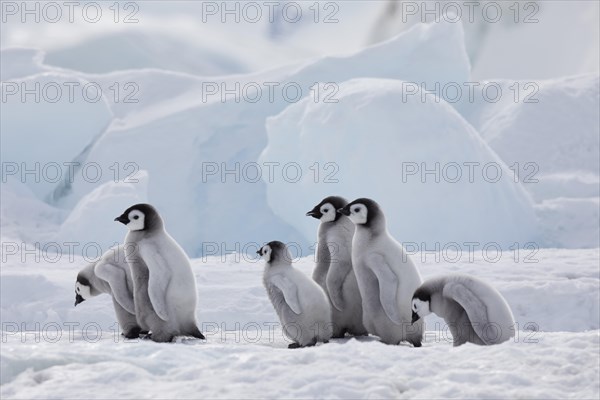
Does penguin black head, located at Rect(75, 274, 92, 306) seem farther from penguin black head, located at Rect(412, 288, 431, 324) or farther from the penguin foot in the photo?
penguin black head, located at Rect(412, 288, 431, 324)

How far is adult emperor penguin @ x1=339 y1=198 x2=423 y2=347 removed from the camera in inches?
180

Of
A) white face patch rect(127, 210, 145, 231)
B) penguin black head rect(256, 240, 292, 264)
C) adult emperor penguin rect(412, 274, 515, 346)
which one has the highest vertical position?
white face patch rect(127, 210, 145, 231)

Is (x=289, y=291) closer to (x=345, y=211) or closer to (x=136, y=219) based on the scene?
(x=345, y=211)

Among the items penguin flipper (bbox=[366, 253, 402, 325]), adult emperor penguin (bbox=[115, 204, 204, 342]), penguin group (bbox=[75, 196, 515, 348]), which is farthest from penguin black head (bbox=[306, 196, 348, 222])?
adult emperor penguin (bbox=[115, 204, 204, 342])

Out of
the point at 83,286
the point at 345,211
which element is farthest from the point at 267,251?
the point at 83,286

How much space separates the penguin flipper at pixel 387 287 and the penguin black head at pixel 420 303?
0.65 feet

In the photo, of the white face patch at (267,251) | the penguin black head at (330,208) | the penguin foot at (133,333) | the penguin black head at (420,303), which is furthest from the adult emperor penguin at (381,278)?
the penguin foot at (133,333)

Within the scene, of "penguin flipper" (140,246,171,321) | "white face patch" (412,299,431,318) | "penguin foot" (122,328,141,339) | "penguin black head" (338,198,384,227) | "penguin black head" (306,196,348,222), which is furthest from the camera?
"penguin black head" (306,196,348,222)

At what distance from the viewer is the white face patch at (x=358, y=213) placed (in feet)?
15.6

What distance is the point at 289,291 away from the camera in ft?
14.8

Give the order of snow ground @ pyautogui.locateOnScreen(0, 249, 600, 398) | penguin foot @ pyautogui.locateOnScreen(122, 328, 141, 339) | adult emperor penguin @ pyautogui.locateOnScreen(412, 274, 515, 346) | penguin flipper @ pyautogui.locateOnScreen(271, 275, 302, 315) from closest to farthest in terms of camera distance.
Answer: snow ground @ pyautogui.locateOnScreen(0, 249, 600, 398) < adult emperor penguin @ pyautogui.locateOnScreen(412, 274, 515, 346) < penguin flipper @ pyautogui.locateOnScreen(271, 275, 302, 315) < penguin foot @ pyautogui.locateOnScreen(122, 328, 141, 339)

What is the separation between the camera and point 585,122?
54.3 ft

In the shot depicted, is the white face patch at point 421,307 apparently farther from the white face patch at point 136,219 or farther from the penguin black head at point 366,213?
the white face patch at point 136,219

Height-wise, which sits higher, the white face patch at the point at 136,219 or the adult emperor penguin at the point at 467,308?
the white face patch at the point at 136,219
